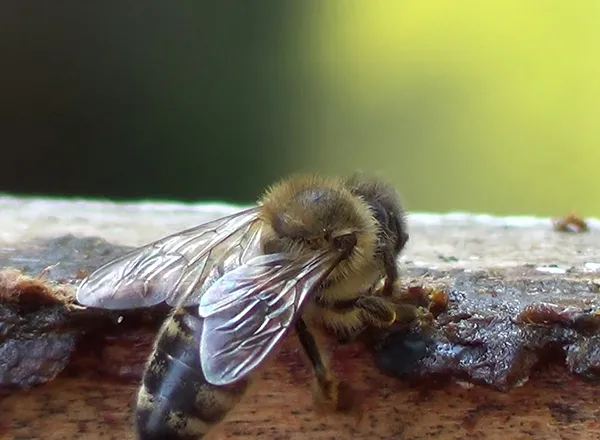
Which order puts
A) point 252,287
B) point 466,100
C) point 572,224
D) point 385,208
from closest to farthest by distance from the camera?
point 252,287 < point 385,208 < point 572,224 < point 466,100

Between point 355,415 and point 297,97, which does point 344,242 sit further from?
point 297,97

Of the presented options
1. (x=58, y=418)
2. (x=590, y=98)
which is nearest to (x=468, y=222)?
(x=58, y=418)

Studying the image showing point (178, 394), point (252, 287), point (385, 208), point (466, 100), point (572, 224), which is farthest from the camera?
point (466, 100)

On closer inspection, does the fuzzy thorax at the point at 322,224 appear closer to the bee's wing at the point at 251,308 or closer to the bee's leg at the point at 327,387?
the bee's wing at the point at 251,308

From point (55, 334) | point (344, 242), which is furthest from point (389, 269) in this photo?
point (55, 334)

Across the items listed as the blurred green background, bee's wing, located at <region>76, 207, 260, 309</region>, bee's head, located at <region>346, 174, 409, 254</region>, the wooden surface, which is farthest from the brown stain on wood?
the blurred green background

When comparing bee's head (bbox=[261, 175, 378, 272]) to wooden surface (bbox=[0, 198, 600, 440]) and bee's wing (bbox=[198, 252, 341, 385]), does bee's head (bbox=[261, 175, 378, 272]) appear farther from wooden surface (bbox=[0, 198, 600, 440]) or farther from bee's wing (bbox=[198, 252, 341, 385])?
wooden surface (bbox=[0, 198, 600, 440])

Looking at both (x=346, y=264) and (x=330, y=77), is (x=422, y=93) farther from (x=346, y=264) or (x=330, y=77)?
(x=346, y=264)
